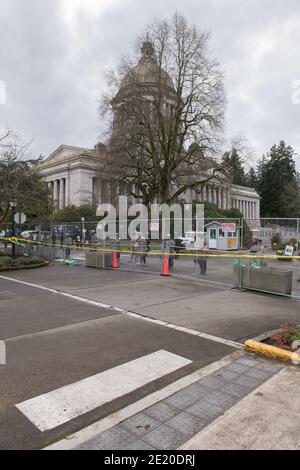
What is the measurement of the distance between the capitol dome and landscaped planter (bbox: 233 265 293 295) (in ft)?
76.7

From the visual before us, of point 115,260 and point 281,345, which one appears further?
point 115,260

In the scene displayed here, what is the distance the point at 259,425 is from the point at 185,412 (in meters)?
0.73

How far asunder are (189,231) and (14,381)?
3065cm

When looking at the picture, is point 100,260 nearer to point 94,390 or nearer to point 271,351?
point 271,351

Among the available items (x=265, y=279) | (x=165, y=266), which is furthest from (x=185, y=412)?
(x=165, y=266)

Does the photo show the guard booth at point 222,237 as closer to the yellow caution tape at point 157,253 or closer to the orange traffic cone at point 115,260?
the yellow caution tape at point 157,253

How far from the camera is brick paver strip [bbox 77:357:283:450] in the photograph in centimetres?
296

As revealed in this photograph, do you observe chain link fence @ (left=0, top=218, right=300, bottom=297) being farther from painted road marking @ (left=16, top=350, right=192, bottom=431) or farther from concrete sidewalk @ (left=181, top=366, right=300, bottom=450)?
concrete sidewalk @ (left=181, top=366, right=300, bottom=450)

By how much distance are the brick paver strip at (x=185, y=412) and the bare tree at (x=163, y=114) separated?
25.1 meters

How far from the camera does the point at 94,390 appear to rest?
12.8 ft

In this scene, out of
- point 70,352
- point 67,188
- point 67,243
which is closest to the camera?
point 70,352

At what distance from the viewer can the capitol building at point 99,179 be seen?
1161 inches

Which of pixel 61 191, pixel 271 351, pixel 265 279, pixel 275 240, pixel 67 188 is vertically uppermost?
pixel 67 188

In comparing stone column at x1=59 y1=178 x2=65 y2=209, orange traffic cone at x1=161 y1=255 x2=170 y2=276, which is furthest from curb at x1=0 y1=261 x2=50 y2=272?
stone column at x1=59 y1=178 x2=65 y2=209
